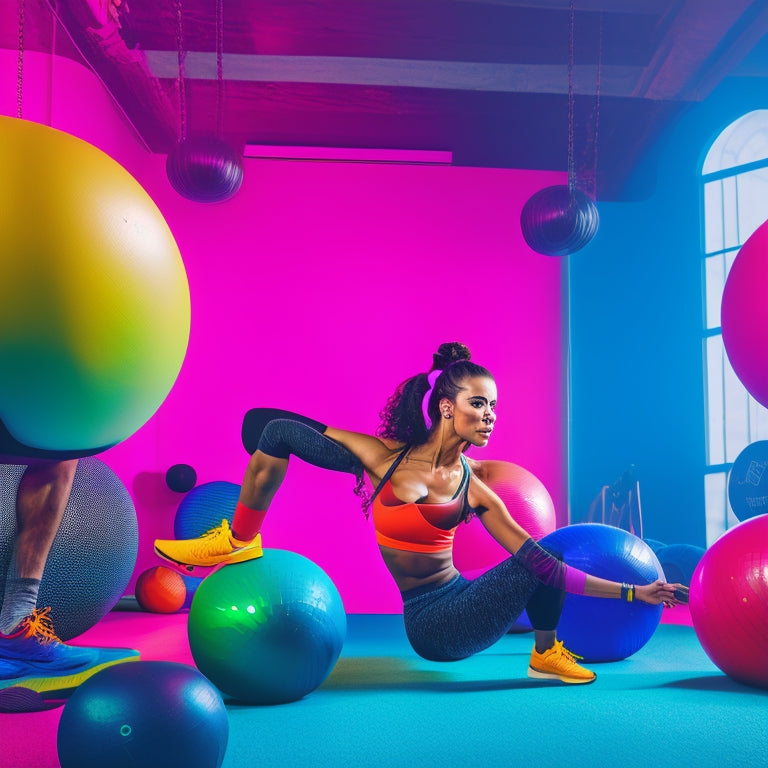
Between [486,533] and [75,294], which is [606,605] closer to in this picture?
[486,533]

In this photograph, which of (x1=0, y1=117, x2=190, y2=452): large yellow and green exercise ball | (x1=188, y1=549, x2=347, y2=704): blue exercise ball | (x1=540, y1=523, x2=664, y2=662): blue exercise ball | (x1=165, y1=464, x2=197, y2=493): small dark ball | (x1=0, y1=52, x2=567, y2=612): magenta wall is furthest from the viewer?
(x1=0, y1=52, x2=567, y2=612): magenta wall

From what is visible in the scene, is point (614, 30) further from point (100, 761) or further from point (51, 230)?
point (100, 761)

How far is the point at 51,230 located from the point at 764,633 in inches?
99.3

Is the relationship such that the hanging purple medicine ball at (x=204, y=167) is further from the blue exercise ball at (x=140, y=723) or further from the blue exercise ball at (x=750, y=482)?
the blue exercise ball at (x=750, y=482)

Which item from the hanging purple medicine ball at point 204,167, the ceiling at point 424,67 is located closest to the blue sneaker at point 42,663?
the hanging purple medicine ball at point 204,167

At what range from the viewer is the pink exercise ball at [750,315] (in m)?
2.78

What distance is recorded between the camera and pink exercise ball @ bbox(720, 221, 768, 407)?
278cm

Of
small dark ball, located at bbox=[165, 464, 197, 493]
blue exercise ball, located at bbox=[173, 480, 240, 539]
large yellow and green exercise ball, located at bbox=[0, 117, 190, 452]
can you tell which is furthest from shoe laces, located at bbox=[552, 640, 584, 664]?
small dark ball, located at bbox=[165, 464, 197, 493]

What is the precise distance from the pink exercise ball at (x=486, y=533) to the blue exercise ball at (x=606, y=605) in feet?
2.81

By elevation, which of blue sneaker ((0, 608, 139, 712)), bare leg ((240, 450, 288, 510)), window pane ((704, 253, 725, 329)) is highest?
window pane ((704, 253, 725, 329))

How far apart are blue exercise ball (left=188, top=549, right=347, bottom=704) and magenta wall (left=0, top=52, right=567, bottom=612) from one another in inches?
116

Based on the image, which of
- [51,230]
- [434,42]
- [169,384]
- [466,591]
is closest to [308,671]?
[466,591]

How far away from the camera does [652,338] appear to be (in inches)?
245

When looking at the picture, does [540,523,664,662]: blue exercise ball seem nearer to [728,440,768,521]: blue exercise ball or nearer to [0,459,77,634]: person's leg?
[0,459,77,634]: person's leg
